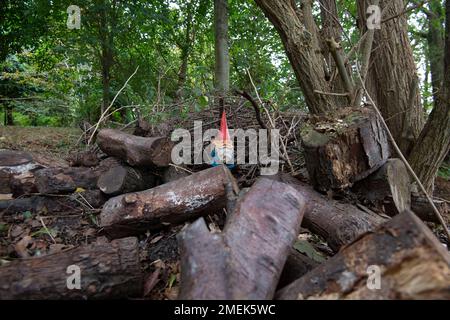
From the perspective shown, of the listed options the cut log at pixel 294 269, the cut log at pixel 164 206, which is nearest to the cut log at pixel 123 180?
the cut log at pixel 164 206

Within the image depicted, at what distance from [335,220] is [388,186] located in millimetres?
479

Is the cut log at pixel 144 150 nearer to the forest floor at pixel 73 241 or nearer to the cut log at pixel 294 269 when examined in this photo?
the forest floor at pixel 73 241

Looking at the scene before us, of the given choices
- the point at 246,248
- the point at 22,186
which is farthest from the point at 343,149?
the point at 22,186

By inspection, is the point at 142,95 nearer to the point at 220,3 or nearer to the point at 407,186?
the point at 220,3

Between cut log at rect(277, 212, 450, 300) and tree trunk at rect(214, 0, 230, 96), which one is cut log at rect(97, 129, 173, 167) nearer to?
cut log at rect(277, 212, 450, 300)

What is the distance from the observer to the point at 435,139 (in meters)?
2.93

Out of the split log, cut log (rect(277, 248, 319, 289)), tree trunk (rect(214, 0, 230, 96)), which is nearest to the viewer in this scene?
cut log (rect(277, 248, 319, 289))

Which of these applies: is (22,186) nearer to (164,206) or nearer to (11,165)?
(11,165)

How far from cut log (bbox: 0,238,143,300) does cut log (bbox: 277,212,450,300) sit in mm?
836

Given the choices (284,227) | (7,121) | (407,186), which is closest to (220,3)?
(407,186)

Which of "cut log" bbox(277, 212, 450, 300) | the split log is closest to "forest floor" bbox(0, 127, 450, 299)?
the split log

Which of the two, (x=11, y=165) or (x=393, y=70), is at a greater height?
(x=393, y=70)

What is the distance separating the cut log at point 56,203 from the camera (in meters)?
2.79

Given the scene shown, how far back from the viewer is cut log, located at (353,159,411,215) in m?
2.30
